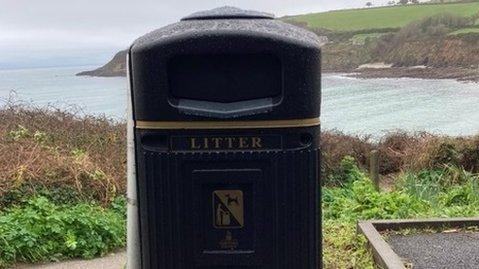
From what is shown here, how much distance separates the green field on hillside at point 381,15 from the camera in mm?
47250

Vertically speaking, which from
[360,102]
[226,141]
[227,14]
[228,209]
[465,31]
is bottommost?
[360,102]

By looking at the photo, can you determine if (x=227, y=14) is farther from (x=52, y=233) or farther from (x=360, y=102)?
(x=360, y=102)

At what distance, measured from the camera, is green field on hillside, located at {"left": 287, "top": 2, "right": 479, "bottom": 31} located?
155 feet

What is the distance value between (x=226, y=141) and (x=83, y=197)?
4703 millimetres

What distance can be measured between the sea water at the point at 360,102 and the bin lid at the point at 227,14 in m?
10.2

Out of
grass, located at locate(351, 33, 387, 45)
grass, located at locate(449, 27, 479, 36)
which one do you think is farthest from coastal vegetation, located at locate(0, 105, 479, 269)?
grass, located at locate(449, 27, 479, 36)

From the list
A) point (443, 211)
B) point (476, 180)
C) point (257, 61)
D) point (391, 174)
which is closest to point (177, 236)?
point (257, 61)

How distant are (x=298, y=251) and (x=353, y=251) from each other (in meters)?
2.66

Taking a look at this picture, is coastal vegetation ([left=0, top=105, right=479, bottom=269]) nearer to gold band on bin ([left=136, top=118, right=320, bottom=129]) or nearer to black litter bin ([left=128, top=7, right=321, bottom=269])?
black litter bin ([left=128, top=7, right=321, bottom=269])

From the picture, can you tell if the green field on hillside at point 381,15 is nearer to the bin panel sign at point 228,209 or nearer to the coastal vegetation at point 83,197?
the coastal vegetation at point 83,197

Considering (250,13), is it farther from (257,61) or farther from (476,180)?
(476,180)

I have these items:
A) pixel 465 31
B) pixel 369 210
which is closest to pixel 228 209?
pixel 369 210

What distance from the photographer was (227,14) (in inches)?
101

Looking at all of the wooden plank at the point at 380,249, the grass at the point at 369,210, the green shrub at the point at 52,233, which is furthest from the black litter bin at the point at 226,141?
the green shrub at the point at 52,233
